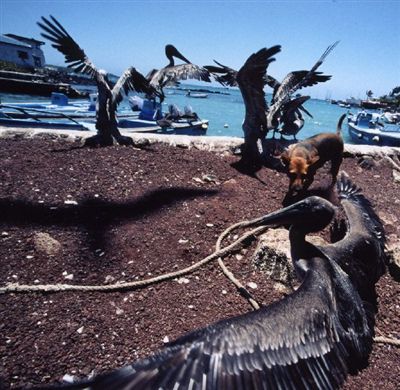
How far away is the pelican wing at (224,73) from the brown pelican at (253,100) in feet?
0.11

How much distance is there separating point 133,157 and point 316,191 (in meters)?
3.29

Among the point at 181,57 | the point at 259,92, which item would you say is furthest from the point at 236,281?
the point at 181,57

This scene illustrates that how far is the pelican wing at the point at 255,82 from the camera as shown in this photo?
5.38m

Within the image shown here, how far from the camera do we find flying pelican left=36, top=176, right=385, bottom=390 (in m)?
1.40

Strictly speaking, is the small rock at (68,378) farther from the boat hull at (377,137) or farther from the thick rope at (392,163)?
the boat hull at (377,137)

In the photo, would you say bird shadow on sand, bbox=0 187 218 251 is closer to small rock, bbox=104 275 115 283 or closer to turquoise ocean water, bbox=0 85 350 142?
small rock, bbox=104 275 115 283

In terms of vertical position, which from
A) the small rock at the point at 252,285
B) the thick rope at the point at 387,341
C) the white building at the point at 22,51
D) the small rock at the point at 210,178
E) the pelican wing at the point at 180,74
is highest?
the white building at the point at 22,51

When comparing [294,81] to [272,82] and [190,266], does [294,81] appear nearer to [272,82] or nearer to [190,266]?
[272,82]

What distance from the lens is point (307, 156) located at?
4.09m

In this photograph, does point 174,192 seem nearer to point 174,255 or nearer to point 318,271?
point 174,255

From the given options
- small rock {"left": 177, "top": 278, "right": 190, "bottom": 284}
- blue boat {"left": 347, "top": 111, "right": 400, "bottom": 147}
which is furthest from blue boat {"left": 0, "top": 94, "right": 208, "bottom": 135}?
blue boat {"left": 347, "top": 111, "right": 400, "bottom": 147}

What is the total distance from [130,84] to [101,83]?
670mm

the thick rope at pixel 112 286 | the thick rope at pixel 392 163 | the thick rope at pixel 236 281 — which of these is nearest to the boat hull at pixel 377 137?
the thick rope at pixel 392 163

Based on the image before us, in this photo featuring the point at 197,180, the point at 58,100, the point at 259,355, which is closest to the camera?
the point at 259,355
